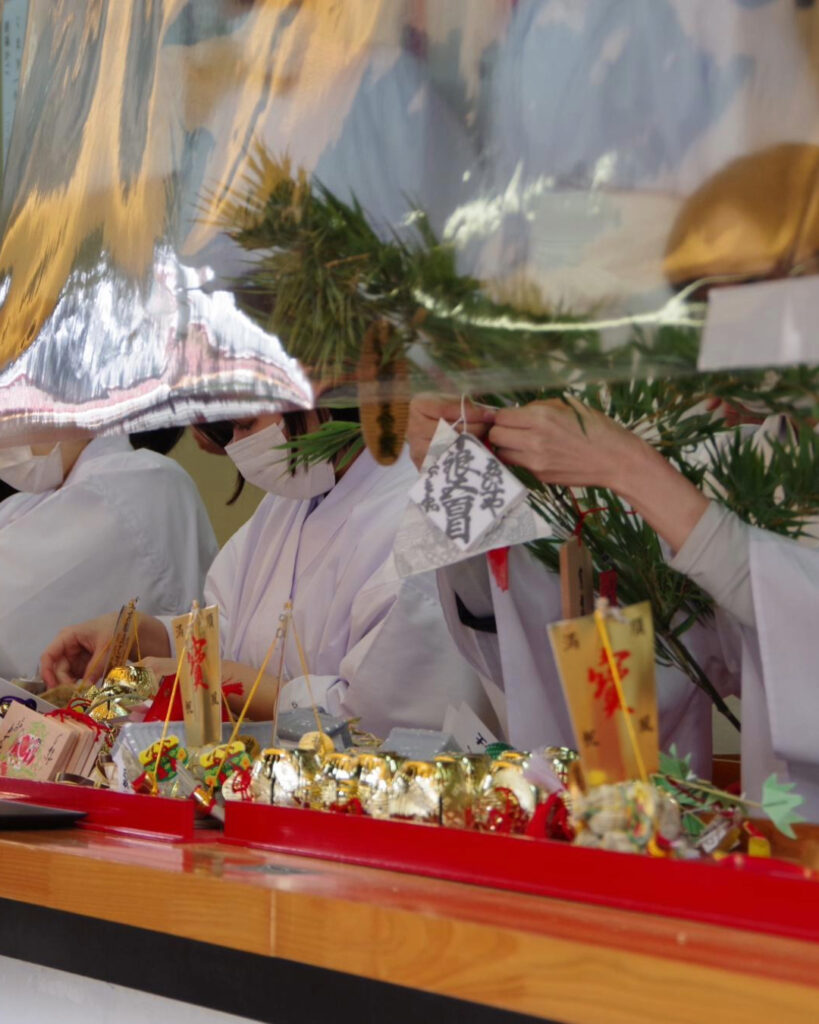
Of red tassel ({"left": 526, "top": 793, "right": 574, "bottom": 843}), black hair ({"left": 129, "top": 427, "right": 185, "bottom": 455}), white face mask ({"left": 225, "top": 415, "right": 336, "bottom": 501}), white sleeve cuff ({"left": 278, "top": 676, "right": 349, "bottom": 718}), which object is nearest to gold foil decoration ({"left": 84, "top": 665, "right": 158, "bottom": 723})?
white sleeve cuff ({"left": 278, "top": 676, "right": 349, "bottom": 718})

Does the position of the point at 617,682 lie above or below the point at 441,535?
below

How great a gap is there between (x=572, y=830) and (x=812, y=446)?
58 cm

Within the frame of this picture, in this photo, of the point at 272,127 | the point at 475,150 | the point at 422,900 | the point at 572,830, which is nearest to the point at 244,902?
the point at 422,900

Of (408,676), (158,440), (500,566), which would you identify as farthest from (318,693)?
(158,440)

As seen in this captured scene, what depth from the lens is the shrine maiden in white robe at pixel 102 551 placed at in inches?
134

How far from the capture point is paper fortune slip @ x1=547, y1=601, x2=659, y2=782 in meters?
1.16

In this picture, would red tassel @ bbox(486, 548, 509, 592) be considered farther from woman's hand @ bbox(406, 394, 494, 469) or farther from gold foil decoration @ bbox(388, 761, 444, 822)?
gold foil decoration @ bbox(388, 761, 444, 822)

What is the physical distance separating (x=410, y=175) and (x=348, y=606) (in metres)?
1.27

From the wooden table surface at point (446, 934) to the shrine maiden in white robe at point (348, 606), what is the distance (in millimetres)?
895

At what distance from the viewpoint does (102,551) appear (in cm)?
346

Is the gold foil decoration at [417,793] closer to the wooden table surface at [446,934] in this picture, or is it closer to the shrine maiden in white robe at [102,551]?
the wooden table surface at [446,934]

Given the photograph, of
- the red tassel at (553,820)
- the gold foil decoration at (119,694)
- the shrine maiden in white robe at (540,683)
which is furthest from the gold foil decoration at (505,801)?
the gold foil decoration at (119,694)

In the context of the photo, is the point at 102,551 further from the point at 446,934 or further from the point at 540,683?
the point at 446,934

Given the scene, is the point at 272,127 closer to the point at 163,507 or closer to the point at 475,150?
the point at 475,150
